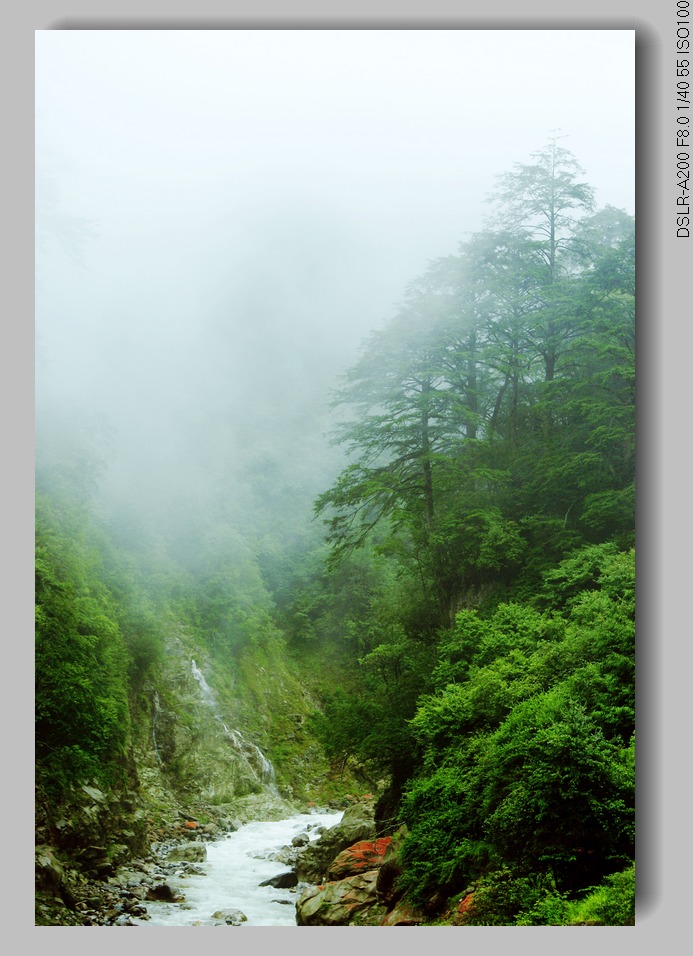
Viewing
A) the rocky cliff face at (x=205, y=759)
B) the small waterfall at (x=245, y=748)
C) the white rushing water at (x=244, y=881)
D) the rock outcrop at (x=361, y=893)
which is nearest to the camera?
the rock outcrop at (x=361, y=893)

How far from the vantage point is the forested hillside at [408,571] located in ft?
22.7

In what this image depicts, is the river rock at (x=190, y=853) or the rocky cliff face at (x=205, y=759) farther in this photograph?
the river rock at (x=190, y=853)

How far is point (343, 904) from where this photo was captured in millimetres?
6590

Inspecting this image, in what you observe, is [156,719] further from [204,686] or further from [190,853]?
[190,853]

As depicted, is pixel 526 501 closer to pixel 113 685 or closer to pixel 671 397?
pixel 671 397

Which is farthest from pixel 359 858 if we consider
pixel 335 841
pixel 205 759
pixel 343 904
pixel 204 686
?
pixel 204 686

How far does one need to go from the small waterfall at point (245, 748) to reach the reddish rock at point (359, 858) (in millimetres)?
1182

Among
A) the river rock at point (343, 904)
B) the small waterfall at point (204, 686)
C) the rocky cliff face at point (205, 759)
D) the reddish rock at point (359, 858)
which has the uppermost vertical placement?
the small waterfall at point (204, 686)

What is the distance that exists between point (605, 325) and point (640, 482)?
1.74 m

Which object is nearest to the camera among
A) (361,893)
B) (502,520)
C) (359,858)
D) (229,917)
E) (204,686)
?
(229,917)

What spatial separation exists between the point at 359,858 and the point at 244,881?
1.18m

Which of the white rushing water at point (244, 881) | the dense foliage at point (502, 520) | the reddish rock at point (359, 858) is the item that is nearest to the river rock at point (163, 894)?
the white rushing water at point (244, 881)

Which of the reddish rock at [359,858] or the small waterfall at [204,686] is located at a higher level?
the small waterfall at [204,686]

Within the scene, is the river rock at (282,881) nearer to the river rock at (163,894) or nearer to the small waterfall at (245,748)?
A: the river rock at (163,894)
